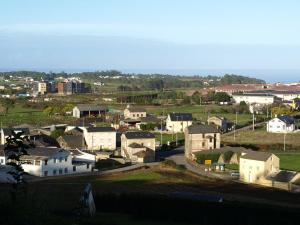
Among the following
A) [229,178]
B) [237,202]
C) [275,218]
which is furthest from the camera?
[229,178]

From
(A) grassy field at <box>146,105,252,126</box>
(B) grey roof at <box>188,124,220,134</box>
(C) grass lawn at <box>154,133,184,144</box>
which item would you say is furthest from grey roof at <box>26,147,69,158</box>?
(A) grassy field at <box>146,105,252,126</box>

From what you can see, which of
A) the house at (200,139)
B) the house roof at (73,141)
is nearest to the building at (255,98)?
the house at (200,139)

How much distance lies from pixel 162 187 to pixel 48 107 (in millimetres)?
41418

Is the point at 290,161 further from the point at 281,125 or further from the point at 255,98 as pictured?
the point at 255,98

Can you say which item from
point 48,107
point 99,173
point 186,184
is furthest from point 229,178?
point 48,107

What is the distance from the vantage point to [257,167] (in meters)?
29.1

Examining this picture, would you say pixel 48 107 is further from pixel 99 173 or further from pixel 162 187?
pixel 162 187

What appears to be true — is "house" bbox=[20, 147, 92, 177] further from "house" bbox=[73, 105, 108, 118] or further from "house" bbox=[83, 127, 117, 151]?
"house" bbox=[73, 105, 108, 118]

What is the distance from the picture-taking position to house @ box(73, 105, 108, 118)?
2367 inches

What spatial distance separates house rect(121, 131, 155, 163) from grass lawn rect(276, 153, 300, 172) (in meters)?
7.59

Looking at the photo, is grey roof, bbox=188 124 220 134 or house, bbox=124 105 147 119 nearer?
grey roof, bbox=188 124 220 134

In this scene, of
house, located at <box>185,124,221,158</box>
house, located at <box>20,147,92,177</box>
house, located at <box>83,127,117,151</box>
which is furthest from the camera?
house, located at <box>83,127,117,151</box>

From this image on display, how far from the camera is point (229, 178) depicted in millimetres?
29797

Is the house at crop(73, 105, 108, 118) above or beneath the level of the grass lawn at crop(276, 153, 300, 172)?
above
